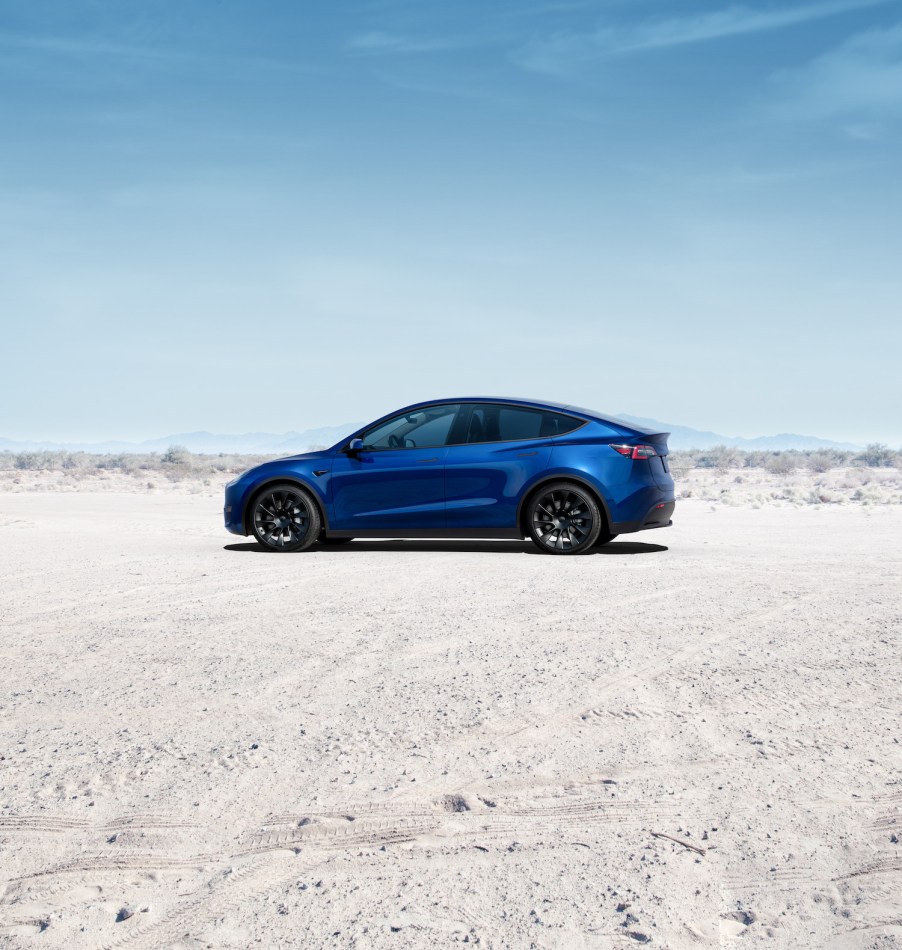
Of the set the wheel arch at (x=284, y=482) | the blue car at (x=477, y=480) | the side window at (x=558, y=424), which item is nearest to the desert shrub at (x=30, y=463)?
the wheel arch at (x=284, y=482)

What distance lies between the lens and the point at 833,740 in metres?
4.76

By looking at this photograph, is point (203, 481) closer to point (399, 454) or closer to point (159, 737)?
point (399, 454)

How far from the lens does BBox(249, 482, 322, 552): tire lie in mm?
12539

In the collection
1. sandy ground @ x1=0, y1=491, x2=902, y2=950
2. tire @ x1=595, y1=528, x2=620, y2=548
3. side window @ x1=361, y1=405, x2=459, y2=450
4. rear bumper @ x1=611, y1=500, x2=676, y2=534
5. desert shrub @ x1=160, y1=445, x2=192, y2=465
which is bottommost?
sandy ground @ x1=0, y1=491, x2=902, y2=950

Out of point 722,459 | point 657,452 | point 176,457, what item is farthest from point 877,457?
point 657,452

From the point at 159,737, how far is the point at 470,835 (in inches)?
74.4

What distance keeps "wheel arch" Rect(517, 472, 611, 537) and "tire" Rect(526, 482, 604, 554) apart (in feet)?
0.11

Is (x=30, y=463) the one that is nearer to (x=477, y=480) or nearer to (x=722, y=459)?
(x=722, y=459)

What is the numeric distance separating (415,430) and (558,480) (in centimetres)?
187

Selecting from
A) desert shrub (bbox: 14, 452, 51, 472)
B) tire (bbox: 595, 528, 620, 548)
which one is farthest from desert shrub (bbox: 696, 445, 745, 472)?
tire (bbox: 595, 528, 620, 548)

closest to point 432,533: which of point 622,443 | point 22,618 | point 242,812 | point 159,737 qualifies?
point 622,443

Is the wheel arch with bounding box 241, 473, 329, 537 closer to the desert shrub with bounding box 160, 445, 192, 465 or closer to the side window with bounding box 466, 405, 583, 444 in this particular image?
the side window with bounding box 466, 405, 583, 444

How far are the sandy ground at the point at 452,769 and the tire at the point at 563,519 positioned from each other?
2.63 meters

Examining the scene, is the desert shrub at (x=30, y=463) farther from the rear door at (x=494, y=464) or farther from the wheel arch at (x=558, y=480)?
the wheel arch at (x=558, y=480)
